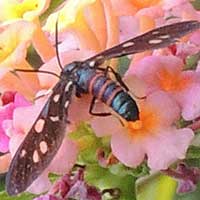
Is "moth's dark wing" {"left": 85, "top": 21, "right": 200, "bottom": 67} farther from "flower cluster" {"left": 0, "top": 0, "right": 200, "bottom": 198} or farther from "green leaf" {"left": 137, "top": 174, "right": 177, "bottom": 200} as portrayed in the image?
"green leaf" {"left": 137, "top": 174, "right": 177, "bottom": 200}

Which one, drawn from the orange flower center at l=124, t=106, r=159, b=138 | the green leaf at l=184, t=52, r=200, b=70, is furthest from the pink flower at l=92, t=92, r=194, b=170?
the green leaf at l=184, t=52, r=200, b=70

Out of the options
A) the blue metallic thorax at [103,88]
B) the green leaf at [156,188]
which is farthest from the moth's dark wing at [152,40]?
the green leaf at [156,188]

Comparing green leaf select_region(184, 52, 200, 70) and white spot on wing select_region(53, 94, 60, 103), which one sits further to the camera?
green leaf select_region(184, 52, 200, 70)

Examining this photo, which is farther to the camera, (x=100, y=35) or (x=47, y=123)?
(x=100, y=35)

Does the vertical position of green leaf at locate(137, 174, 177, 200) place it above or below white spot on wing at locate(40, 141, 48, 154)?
below

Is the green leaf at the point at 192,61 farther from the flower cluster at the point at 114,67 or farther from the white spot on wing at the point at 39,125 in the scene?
the white spot on wing at the point at 39,125

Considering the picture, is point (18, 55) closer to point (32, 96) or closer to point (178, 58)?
point (32, 96)

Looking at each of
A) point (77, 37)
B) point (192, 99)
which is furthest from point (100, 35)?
point (192, 99)

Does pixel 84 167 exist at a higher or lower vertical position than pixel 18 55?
lower
